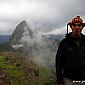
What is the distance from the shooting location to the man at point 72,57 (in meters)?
12.5

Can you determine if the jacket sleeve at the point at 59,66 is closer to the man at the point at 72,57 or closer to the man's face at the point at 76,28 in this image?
the man at the point at 72,57

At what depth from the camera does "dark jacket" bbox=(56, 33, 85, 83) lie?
1256cm

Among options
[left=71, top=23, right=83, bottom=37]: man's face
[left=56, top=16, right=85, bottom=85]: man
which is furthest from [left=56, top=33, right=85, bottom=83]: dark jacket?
[left=71, top=23, right=83, bottom=37]: man's face

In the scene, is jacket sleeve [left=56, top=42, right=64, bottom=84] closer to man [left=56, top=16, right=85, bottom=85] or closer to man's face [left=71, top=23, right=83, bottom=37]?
man [left=56, top=16, right=85, bottom=85]

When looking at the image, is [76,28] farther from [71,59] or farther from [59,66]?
[59,66]

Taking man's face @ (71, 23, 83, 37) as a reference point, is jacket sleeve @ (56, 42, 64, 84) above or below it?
below

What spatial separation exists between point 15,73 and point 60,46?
186 m

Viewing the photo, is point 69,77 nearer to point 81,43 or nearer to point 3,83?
point 81,43

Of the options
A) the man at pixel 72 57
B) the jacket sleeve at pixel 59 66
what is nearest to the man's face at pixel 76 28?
the man at pixel 72 57

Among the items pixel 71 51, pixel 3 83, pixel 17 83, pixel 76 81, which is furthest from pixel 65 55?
pixel 17 83

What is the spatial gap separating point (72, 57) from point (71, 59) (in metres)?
0.09

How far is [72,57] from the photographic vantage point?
41.5 ft

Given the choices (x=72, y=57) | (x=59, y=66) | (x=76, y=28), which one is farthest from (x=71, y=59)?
(x=76, y=28)

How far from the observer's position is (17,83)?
603 feet
